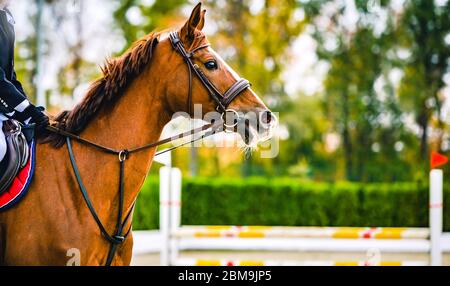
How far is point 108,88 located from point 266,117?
1037 millimetres

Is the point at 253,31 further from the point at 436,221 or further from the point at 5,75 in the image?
the point at 5,75

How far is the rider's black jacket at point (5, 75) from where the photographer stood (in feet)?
10.2

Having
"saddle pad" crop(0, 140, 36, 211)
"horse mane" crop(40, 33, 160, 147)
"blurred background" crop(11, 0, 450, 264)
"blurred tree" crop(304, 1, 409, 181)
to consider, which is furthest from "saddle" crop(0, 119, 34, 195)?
"blurred tree" crop(304, 1, 409, 181)

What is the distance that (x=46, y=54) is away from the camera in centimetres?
1845

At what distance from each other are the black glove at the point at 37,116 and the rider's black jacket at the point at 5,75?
4 cm

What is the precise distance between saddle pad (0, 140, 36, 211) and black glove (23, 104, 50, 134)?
254 mm

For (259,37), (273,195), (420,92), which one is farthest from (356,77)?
(273,195)

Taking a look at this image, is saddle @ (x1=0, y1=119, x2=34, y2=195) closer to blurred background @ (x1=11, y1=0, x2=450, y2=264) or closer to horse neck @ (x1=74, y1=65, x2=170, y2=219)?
horse neck @ (x1=74, y1=65, x2=170, y2=219)

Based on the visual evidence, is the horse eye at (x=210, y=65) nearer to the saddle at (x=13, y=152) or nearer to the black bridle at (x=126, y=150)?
the black bridle at (x=126, y=150)

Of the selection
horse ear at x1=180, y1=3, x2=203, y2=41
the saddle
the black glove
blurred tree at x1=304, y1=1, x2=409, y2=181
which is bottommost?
the saddle

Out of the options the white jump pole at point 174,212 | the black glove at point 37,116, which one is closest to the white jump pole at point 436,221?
the white jump pole at point 174,212

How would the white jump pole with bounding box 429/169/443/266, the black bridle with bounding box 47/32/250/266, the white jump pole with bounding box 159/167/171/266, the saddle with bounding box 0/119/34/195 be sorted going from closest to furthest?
the saddle with bounding box 0/119/34/195
the black bridle with bounding box 47/32/250/266
the white jump pole with bounding box 429/169/443/266
the white jump pole with bounding box 159/167/171/266

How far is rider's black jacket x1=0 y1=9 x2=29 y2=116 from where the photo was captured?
3121 millimetres

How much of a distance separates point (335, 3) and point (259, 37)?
3012 millimetres
